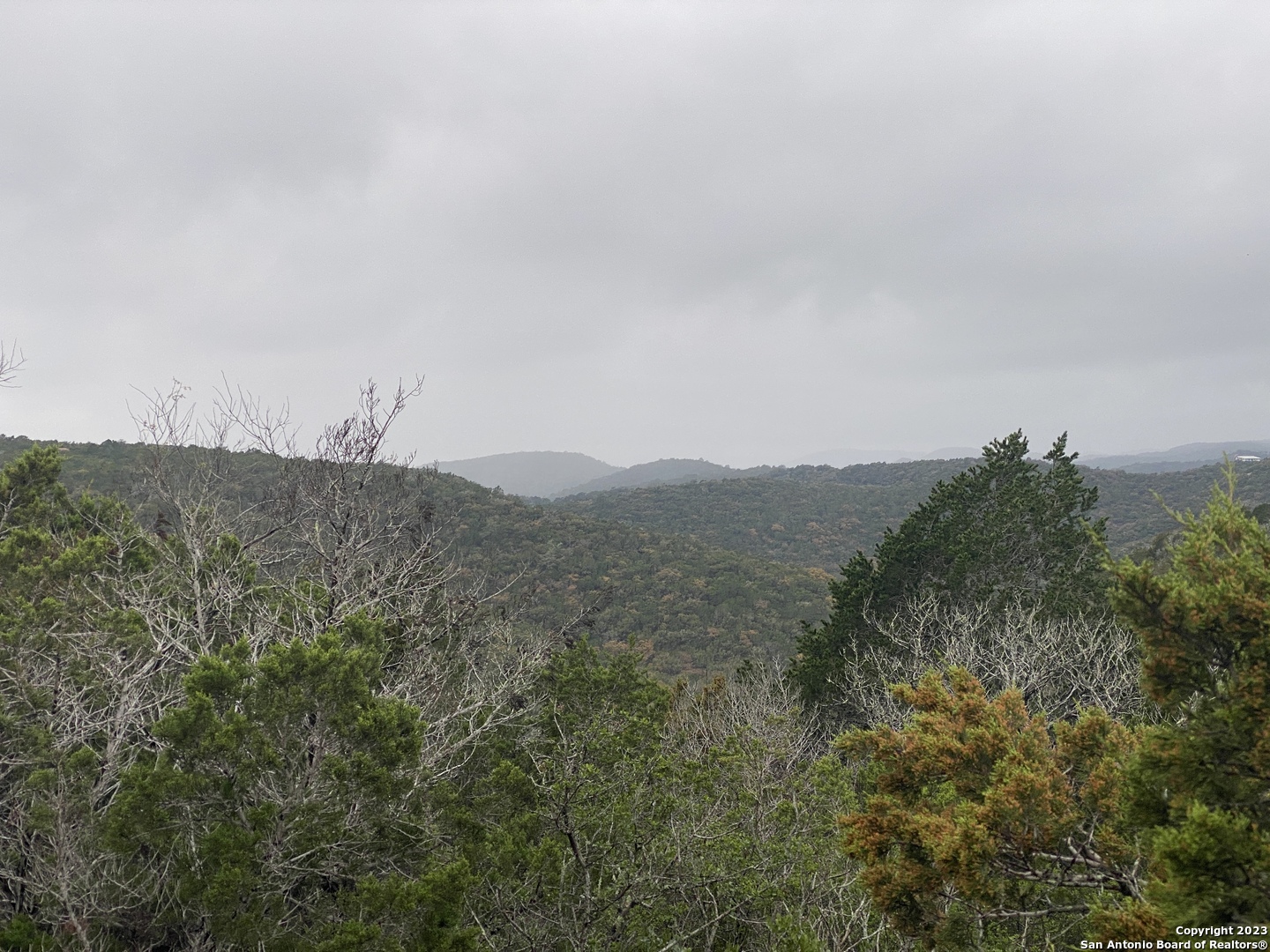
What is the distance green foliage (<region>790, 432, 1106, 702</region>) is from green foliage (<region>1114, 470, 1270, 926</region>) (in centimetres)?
1372

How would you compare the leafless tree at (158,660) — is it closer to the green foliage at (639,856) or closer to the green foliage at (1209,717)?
the green foliage at (639,856)

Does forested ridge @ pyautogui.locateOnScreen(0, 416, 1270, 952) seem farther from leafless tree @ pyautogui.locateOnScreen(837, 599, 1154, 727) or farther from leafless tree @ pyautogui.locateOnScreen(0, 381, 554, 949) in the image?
leafless tree @ pyautogui.locateOnScreen(837, 599, 1154, 727)

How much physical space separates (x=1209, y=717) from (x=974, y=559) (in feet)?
51.5

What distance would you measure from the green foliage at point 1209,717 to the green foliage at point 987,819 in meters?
0.50

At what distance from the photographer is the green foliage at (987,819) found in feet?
13.4

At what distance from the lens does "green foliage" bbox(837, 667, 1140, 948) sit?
408 cm

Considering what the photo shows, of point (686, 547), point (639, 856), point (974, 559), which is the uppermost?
point (974, 559)

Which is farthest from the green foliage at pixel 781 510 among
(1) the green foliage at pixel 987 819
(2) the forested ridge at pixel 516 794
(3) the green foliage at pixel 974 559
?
(1) the green foliage at pixel 987 819

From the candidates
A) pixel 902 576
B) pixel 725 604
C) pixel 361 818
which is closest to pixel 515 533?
pixel 725 604

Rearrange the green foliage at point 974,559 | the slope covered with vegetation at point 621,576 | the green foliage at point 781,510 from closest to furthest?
the green foliage at point 974,559, the slope covered with vegetation at point 621,576, the green foliage at point 781,510

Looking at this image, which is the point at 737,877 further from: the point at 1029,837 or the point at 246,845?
the point at 246,845

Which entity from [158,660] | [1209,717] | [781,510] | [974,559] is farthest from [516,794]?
[781,510]

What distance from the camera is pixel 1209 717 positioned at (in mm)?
3383

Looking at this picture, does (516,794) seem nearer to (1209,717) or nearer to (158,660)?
(158,660)
